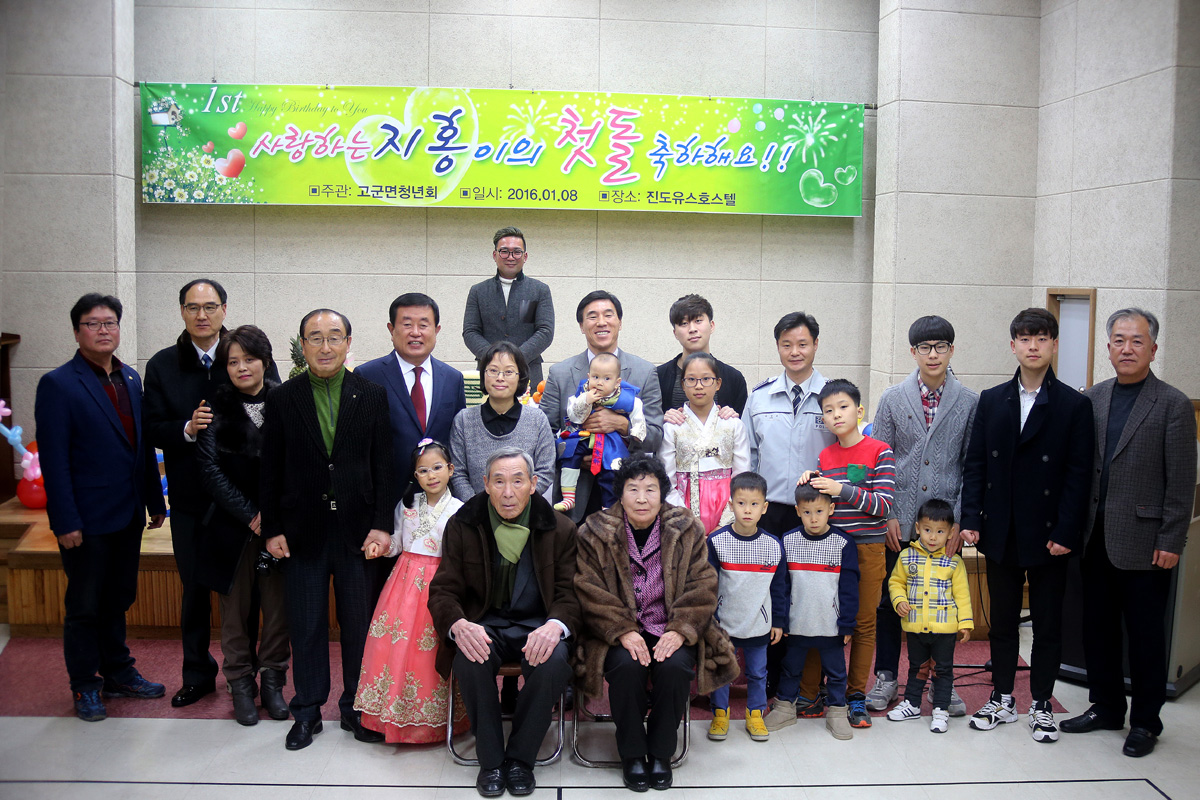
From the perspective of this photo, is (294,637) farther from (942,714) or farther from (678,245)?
(678,245)

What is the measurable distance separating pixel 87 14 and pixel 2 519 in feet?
10.6

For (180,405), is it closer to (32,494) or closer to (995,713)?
(32,494)

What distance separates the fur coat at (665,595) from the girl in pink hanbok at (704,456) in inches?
12.1

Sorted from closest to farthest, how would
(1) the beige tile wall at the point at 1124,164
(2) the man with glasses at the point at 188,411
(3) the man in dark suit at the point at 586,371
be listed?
1. (2) the man with glasses at the point at 188,411
2. (3) the man in dark suit at the point at 586,371
3. (1) the beige tile wall at the point at 1124,164

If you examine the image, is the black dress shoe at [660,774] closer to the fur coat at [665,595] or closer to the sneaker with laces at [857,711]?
the fur coat at [665,595]

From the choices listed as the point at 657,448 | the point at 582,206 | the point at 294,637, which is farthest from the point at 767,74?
the point at 294,637

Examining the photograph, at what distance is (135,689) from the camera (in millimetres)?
3688

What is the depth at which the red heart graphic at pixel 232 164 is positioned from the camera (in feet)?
20.6

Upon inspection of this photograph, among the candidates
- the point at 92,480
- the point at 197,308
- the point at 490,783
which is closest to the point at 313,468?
the point at 197,308

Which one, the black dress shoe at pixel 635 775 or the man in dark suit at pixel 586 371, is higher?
the man in dark suit at pixel 586 371

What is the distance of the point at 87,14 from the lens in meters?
5.84

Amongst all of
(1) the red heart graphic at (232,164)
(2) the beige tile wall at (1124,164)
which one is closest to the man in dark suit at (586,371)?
(2) the beige tile wall at (1124,164)

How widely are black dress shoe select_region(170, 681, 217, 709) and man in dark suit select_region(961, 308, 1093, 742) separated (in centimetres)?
303

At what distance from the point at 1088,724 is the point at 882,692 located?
0.75 m
